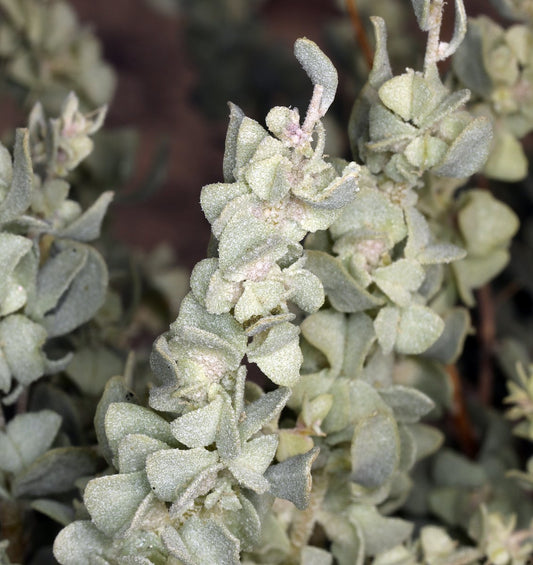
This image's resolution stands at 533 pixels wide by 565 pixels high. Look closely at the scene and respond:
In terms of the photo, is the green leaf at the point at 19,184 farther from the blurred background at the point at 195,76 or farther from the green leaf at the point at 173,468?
the blurred background at the point at 195,76

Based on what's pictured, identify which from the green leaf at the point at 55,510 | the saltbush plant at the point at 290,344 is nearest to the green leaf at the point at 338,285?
the saltbush plant at the point at 290,344

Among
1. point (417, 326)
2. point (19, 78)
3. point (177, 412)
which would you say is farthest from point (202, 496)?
point (19, 78)

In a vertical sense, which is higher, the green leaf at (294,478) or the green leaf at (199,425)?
the green leaf at (199,425)

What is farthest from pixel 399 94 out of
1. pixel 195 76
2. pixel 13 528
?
pixel 195 76

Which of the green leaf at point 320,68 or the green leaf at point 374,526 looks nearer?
the green leaf at point 320,68

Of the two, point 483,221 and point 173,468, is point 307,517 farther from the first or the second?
point 483,221

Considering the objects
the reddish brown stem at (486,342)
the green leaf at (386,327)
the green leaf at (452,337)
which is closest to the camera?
the green leaf at (386,327)
